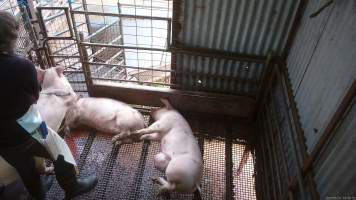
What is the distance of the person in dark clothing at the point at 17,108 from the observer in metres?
1.89

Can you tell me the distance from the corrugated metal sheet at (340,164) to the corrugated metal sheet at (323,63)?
0.83 ft

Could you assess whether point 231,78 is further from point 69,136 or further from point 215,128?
point 69,136

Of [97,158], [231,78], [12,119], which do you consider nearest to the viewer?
[12,119]

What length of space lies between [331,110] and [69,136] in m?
2.70

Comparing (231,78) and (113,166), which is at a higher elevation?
(231,78)

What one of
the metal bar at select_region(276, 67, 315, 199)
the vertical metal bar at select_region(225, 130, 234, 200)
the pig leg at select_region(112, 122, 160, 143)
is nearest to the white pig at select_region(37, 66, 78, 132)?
the pig leg at select_region(112, 122, 160, 143)

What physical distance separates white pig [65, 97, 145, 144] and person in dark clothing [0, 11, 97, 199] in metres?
0.89

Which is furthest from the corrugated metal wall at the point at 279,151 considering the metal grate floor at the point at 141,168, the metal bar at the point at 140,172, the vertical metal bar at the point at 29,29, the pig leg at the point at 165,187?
the vertical metal bar at the point at 29,29

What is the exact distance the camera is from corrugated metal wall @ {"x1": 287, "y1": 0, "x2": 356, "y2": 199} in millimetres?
1798

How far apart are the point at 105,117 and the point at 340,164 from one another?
239cm

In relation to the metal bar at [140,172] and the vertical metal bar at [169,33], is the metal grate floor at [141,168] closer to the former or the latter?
the metal bar at [140,172]

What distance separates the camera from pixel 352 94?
1703mm

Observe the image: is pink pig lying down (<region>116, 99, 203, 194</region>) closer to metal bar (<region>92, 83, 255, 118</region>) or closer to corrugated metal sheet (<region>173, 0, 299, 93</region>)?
metal bar (<region>92, 83, 255, 118</region>)

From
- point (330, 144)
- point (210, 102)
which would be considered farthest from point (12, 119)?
point (210, 102)
